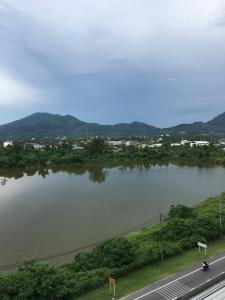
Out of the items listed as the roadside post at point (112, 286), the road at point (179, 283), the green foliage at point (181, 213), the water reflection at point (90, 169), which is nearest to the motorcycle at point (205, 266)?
the road at point (179, 283)

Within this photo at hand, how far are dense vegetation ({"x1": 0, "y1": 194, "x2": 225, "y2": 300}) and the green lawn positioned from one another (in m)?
0.24

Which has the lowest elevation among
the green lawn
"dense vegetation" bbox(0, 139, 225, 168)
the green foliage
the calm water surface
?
the calm water surface

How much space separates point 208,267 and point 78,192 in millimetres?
18035

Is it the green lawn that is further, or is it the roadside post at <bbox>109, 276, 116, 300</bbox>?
the green lawn

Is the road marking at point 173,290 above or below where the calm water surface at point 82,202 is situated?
above

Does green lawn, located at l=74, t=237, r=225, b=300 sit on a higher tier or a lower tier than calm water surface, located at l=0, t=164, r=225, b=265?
higher

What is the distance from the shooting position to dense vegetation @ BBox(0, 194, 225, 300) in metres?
8.62

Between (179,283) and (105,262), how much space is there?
263 cm

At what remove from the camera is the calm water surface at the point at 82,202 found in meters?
16.0

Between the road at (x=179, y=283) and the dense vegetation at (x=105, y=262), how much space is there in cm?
131

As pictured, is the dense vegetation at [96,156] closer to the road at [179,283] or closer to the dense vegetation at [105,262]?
the dense vegetation at [105,262]

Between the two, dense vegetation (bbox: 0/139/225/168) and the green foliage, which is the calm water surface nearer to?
the green foliage

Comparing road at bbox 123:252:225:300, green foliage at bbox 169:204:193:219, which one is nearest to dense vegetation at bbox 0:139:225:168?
green foliage at bbox 169:204:193:219

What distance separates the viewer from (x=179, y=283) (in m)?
9.85
